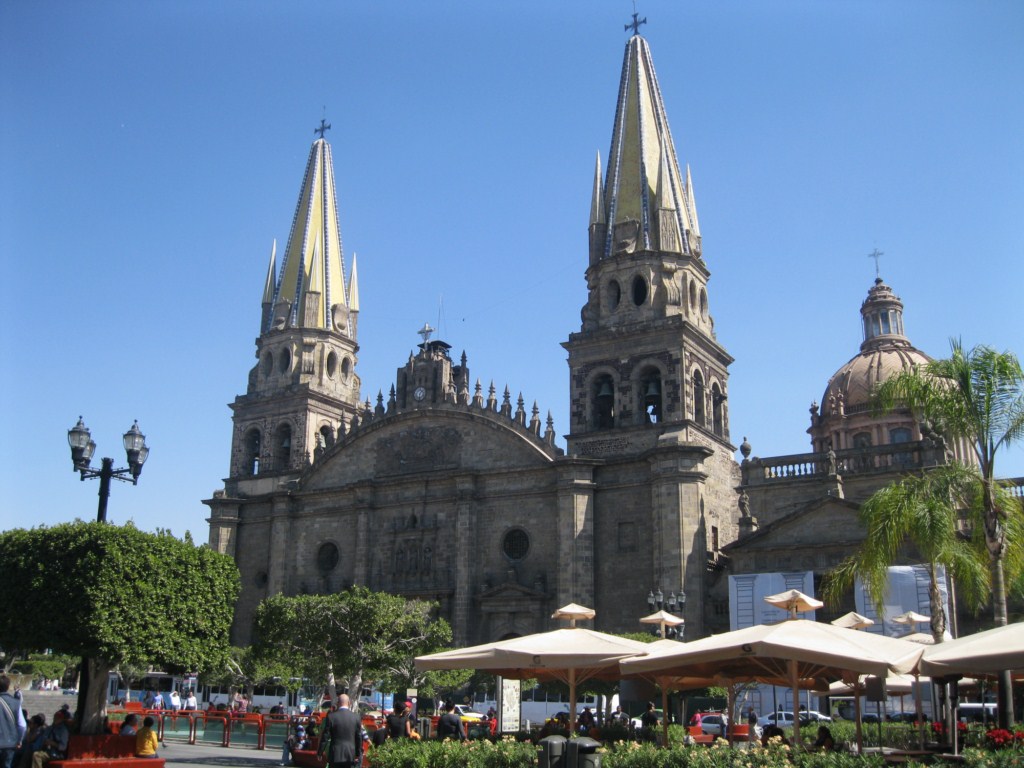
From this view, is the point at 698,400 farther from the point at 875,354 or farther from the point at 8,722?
the point at 8,722

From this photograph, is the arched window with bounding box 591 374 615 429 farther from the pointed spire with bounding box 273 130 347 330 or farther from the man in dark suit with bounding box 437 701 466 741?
the man in dark suit with bounding box 437 701 466 741

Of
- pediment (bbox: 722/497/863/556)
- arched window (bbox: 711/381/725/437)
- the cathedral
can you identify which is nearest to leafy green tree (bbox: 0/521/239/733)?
the cathedral

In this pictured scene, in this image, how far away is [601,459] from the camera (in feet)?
132

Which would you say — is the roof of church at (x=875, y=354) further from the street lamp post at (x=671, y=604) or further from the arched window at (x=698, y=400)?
the street lamp post at (x=671, y=604)

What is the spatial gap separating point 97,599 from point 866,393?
4330cm

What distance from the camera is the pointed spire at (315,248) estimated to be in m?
53.1

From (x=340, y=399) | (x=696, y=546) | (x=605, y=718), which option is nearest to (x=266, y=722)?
(x=605, y=718)

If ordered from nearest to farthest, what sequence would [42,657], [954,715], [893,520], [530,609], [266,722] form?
[954,715], [893,520], [266,722], [530,609], [42,657]

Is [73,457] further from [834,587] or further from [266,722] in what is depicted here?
[834,587]

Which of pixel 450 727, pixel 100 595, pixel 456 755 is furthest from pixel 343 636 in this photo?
pixel 456 755

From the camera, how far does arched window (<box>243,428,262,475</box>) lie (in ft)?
169

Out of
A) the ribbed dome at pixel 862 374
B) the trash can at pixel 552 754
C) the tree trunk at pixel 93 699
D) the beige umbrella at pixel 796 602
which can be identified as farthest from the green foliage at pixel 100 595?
the ribbed dome at pixel 862 374

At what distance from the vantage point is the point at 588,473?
4016 centimetres

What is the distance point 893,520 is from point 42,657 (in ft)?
197
